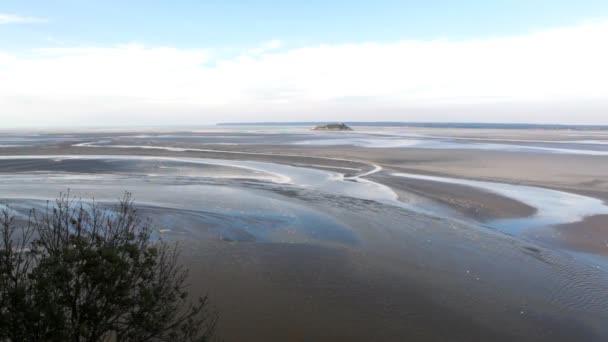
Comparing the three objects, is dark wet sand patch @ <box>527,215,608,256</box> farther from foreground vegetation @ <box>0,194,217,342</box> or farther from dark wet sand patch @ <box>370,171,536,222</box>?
foreground vegetation @ <box>0,194,217,342</box>

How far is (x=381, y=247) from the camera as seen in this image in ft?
31.7

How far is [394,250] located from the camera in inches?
373

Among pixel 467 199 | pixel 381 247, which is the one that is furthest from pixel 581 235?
pixel 381 247

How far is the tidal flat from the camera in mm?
6344

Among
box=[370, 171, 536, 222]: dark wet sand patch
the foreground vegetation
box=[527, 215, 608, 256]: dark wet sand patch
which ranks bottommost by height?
box=[527, 215, 608, 256]: dark wet sand patch

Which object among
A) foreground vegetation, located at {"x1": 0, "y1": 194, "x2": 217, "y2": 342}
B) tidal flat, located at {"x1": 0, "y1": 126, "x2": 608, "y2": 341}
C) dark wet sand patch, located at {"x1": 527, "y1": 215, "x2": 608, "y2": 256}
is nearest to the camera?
foreground vegetation, located at {"x1": 0, "y1": 194, "x2": 217, "y2": 342}

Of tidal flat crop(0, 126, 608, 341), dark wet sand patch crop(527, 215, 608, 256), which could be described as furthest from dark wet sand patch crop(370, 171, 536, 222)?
dark wet sand patch crop(527, 215, 608, 256)

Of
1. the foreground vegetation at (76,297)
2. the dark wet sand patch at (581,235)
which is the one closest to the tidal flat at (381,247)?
the dark wet sand patch at (581,235)

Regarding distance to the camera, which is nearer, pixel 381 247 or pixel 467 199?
pixel 381 247

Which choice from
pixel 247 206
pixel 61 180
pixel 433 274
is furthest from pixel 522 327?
pixel 61 180

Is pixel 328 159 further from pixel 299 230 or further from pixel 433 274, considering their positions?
pixel 433 274

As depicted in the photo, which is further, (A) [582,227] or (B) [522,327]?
(A) [582,227]

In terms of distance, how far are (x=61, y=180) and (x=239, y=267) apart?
13983 mm

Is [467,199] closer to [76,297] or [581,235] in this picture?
[581,235]
